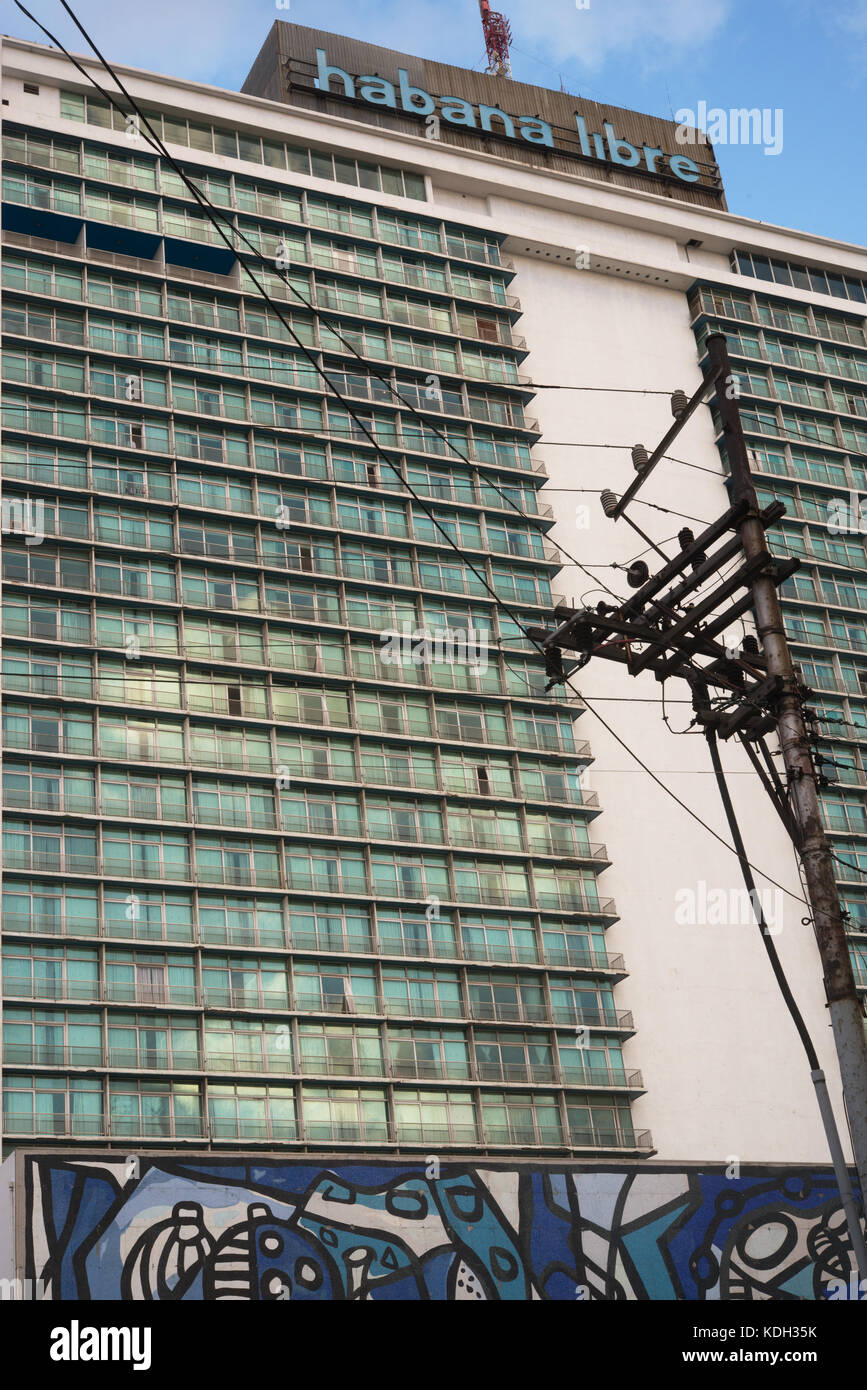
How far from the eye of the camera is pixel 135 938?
63.0 m

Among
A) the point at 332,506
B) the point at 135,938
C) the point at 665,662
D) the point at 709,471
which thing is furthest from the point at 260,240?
the point at 665,662

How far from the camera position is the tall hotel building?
210 ft

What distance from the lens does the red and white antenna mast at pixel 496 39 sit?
98750 mm

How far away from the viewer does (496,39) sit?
10050 cm

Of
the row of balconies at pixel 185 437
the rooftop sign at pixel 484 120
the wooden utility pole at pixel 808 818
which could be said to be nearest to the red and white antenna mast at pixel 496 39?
the rooftop sign at pixel 484 120

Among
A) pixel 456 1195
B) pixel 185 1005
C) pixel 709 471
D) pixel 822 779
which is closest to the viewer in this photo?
pixel 822 779

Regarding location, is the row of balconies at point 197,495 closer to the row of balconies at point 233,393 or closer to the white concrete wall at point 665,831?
the row of balconies at point 233,393

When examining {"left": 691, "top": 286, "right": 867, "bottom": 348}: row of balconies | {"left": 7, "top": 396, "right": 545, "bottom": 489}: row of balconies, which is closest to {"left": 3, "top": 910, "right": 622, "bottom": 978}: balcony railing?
{"left": 7, "top": 396, "right": 545, "bottom": 489}: row of balconies

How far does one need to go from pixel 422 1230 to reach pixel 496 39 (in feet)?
245

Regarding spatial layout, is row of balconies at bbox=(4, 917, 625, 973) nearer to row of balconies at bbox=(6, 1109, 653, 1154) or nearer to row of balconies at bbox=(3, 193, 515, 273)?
row of balconies at bbox=(6, 1109, 653, 1154)

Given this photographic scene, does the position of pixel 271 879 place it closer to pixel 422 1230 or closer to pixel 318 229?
pixel 422 1230

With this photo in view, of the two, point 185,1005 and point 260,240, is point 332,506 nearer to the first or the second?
point 260,240

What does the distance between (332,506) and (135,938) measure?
77.1ft

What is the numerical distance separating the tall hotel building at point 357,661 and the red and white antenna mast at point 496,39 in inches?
312
